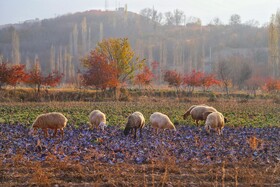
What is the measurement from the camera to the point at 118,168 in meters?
9.54

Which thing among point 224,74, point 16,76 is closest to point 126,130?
point 16,76

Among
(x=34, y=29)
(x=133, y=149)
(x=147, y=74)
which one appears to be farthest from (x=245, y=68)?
(x=34, y=29)

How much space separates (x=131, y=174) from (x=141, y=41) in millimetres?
111670

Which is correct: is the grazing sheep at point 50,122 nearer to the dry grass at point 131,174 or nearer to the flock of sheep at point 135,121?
the flock of sheep at point 135,121

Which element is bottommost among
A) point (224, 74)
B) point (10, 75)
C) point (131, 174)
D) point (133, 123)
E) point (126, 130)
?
point (131, 174)

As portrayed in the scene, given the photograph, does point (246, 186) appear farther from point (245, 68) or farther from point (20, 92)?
point (245, 68)

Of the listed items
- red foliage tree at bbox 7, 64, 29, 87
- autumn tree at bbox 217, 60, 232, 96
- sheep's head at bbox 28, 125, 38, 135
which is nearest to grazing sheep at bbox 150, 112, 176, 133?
sheep's head at bbox 28, 125, 38, 135

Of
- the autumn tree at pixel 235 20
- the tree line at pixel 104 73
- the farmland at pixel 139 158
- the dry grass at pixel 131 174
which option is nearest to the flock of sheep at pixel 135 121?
the farmland at pixel 139 158

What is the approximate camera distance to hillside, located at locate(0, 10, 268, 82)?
107 m

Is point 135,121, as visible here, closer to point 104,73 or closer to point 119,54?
point 104,73

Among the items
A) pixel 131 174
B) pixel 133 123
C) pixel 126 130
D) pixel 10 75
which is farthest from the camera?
pixel 10 75

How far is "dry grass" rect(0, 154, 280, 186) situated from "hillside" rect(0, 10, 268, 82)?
84.4 meters

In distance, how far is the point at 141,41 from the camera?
392ft

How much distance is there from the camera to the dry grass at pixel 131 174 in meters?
8.47
